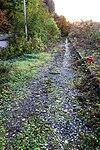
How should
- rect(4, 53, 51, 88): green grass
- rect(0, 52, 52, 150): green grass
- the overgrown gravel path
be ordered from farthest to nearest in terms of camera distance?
rect(4, 53, 51, 88): green grass
the overgrown gravel path
rect(0, 52, 52, 150): green grass

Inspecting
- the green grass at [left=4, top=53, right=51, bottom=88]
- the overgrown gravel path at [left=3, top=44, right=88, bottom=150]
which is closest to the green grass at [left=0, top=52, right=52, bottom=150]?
the green grass at [left=4, top=53, right=51, bottom=88]

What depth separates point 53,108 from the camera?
6180 millimetres

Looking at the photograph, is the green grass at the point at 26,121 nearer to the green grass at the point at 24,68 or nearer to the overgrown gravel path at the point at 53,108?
the green grass at the point at 24,68

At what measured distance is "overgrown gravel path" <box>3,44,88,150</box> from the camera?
4922mm

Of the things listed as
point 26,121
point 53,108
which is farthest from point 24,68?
point 26,121

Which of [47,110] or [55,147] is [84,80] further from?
[55,147]

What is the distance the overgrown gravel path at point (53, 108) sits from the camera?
492cm

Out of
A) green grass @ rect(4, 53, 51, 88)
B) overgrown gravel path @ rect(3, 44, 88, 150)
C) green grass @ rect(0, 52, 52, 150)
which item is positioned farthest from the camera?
green grass @ rect(4, 53, 51, 88)

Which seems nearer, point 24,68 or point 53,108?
point 53,108

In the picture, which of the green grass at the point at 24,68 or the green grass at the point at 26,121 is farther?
the green grass at the point at 24,68

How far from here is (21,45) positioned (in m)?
13.5

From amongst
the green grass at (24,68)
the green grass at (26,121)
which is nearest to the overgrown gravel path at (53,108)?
the green grass at (26,121)

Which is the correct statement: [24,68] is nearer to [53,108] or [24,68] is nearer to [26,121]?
[53,108]

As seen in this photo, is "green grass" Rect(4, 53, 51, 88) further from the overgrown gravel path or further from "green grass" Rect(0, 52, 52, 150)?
the overgrown gravel path
